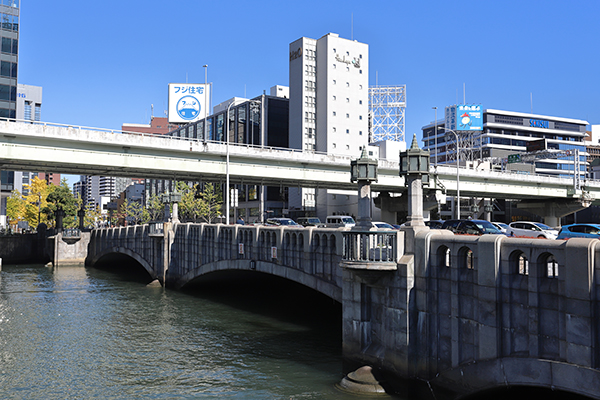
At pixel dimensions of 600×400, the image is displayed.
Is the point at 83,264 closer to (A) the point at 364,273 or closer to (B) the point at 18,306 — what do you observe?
(B) the point at 18,306

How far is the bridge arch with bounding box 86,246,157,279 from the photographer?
46.6 meters

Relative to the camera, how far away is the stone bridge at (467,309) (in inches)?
440

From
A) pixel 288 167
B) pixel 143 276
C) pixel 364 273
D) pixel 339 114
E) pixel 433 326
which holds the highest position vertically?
pixel 339 114

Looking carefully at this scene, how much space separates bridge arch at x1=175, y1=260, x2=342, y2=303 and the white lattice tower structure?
84.4 m

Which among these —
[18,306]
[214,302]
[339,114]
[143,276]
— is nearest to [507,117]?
[339,114]

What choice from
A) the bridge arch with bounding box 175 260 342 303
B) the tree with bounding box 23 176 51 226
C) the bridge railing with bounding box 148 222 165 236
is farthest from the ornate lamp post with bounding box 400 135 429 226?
the tree with bounding box 23 176 51 226

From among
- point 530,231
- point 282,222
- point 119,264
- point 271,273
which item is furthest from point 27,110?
point 530,231

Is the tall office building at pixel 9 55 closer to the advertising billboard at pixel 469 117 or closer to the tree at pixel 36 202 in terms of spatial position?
the tree at pixel 36 202

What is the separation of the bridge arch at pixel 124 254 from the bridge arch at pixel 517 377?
115 feet

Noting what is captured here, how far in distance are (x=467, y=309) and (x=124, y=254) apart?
5210 cm

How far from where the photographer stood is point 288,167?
52562 mm

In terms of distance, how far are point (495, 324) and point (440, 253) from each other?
2.83m

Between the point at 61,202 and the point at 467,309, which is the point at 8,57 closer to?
the point at 61,202

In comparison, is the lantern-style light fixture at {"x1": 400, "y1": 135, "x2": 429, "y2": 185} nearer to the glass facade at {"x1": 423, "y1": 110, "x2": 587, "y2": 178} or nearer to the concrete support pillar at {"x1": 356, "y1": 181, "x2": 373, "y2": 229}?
the concrete support pillar at {"x1": 356, "y1": 181, "x2": 373, "y2": 229}
